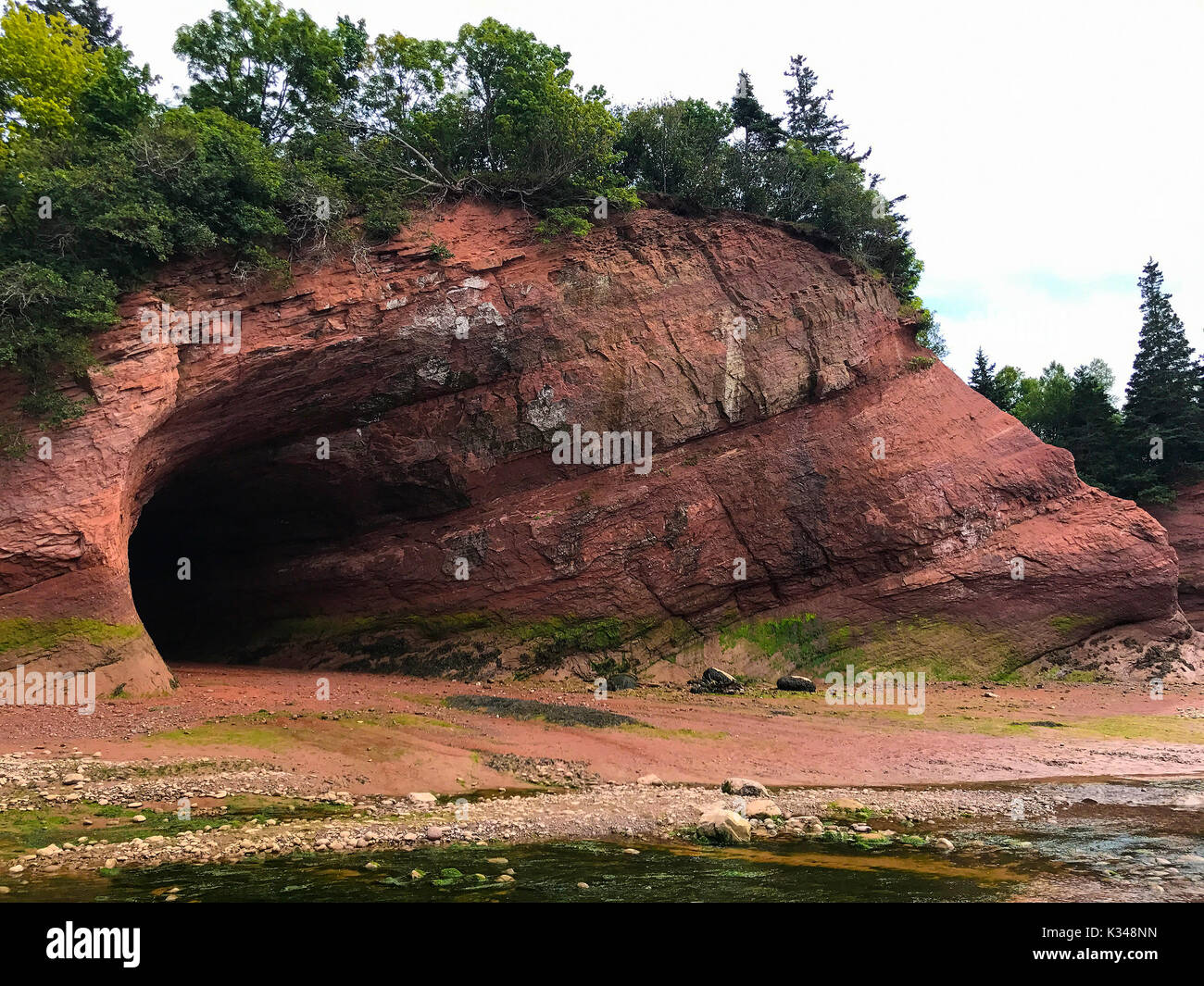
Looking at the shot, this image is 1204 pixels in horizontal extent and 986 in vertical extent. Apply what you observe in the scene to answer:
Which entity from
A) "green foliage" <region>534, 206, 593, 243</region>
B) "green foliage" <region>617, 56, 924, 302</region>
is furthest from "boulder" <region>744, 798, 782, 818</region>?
"green foliage" <region>617, 56, 924, 302</region>

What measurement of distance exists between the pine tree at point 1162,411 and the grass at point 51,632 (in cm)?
3543

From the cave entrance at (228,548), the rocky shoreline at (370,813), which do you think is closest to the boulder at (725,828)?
the rocky shoreline at (370,813)

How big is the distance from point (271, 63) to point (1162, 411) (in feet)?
118

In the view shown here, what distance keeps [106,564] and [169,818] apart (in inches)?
354

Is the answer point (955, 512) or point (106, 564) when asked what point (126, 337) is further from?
point (955, 512)

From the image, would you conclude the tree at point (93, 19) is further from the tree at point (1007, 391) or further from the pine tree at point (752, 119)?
the tree at point (1007, 391)

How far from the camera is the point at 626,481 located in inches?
890

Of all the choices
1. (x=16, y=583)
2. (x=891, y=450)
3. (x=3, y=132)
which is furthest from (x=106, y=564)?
(x=891, y=450)

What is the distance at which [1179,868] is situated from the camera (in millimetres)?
7914

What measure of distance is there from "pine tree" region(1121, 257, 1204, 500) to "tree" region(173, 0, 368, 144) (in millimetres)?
32897

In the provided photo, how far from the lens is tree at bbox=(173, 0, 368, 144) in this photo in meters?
22.4

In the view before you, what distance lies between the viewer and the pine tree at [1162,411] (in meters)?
32.2

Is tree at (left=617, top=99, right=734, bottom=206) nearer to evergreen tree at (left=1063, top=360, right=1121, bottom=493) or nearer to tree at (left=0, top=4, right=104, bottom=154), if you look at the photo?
tree at (left=0, top=4, right=104, bottom=154)

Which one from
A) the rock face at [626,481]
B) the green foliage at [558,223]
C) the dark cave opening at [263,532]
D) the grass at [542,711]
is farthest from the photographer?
the dark cave opening at [263,532]
